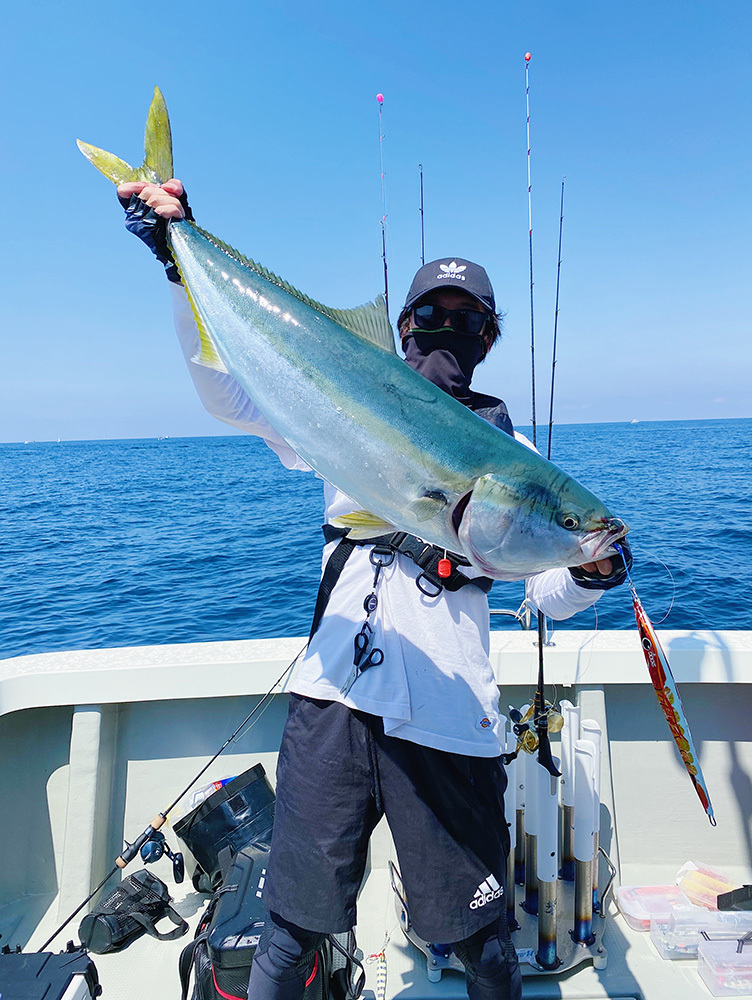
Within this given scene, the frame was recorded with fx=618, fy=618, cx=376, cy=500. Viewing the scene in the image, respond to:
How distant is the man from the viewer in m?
1.91

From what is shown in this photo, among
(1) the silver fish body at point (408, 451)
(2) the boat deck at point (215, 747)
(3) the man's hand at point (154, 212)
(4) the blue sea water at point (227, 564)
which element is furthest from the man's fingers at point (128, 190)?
(4) the blue sea water at point (227, 564)

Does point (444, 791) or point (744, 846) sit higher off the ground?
point (444, 791)

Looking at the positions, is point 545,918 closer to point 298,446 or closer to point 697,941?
point 697,941

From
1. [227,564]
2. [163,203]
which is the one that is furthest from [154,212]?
[227,564]

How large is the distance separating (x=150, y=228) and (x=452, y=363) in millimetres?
1073

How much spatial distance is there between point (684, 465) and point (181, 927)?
1605 inches

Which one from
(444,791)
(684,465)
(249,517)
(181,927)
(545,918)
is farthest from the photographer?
(684,465)

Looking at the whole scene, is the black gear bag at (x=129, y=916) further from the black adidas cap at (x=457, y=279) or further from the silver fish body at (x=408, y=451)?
the black adidas cap at (x=457, y=279)

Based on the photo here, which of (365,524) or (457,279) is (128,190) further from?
(365,524)

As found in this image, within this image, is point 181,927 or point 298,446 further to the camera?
point 181,927

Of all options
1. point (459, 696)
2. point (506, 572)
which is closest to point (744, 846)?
point (459, 696)

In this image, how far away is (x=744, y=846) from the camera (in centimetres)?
354

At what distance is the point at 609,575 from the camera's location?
1696 mm

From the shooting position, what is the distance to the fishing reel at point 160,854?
329 cm
